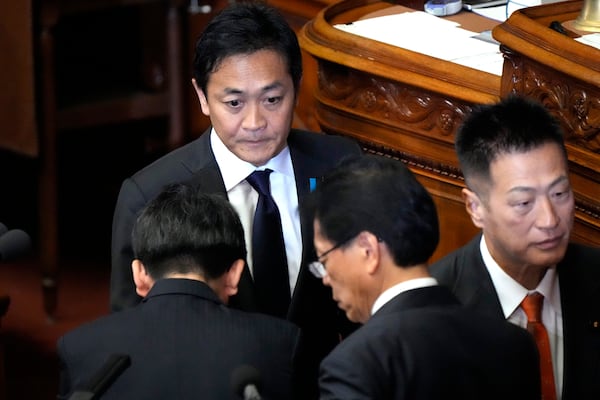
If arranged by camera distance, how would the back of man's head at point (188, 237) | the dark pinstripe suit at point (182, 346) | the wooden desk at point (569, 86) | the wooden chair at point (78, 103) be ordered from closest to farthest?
the dark pinstripe suit at point (182, 346) < the back of man's head at point (188, 237) < the wooden desk at point (569, 86) < the wooden chair at point (78, 103)

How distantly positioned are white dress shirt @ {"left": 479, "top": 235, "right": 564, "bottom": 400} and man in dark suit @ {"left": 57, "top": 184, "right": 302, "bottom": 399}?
46 cm

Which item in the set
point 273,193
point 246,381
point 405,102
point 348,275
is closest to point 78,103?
point 405,102

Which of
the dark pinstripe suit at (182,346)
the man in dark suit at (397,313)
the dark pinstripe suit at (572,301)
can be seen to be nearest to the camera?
the man in dark suit at (397,313)

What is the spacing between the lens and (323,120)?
4.02 metres

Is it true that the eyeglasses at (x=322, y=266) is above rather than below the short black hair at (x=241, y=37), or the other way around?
below

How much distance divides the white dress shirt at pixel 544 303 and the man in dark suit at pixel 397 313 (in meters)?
0.38

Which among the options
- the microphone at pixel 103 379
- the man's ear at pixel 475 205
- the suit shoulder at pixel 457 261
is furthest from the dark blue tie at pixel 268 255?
the microphone at pixel 103 379

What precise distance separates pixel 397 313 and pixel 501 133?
582 mm

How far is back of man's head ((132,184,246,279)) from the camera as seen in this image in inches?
101

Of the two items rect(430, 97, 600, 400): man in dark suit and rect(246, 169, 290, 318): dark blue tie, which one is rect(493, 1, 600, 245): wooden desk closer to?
rect(430, 97, 600, 400): man in dark suit

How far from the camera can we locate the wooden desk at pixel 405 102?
3615 mm

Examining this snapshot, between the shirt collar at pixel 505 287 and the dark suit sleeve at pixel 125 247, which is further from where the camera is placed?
the dark suit sleeve at pixel 125 247

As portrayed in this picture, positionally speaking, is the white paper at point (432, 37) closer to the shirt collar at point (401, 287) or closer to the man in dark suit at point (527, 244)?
the man in dark suit at point (527, 244)

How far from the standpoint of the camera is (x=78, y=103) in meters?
5.53
